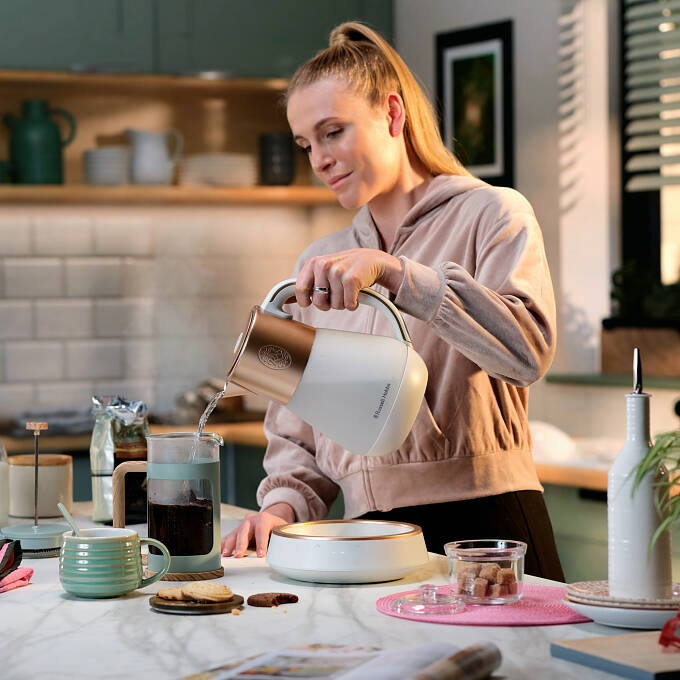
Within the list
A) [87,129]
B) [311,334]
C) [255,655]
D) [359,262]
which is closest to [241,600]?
[255,655]

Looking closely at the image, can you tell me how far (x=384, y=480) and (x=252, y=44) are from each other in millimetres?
2753

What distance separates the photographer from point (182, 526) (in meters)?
1.45

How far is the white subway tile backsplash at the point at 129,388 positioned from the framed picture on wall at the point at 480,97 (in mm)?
1436

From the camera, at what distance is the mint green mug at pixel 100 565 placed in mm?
1332

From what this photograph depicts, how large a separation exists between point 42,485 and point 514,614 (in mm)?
1029

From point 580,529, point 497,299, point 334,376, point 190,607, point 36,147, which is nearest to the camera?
point 190,607

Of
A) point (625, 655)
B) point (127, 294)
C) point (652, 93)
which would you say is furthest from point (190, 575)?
point (127, 294)

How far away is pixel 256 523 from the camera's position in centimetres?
167

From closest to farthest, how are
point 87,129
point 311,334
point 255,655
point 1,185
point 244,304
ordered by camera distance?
point 255,655
point 311,334
point 1,185
point 87,129
point 244,304

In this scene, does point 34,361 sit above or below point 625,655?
above

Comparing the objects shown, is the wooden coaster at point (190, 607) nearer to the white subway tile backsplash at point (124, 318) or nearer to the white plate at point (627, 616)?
the white plate at point (627, 616)

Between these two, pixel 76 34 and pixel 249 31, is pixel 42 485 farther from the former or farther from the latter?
pixel 249 31

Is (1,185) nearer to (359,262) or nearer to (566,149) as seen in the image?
(566,149)

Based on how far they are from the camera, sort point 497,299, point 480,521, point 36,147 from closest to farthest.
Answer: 1. point 497,299
2. point 480,521
3. point 36,147
